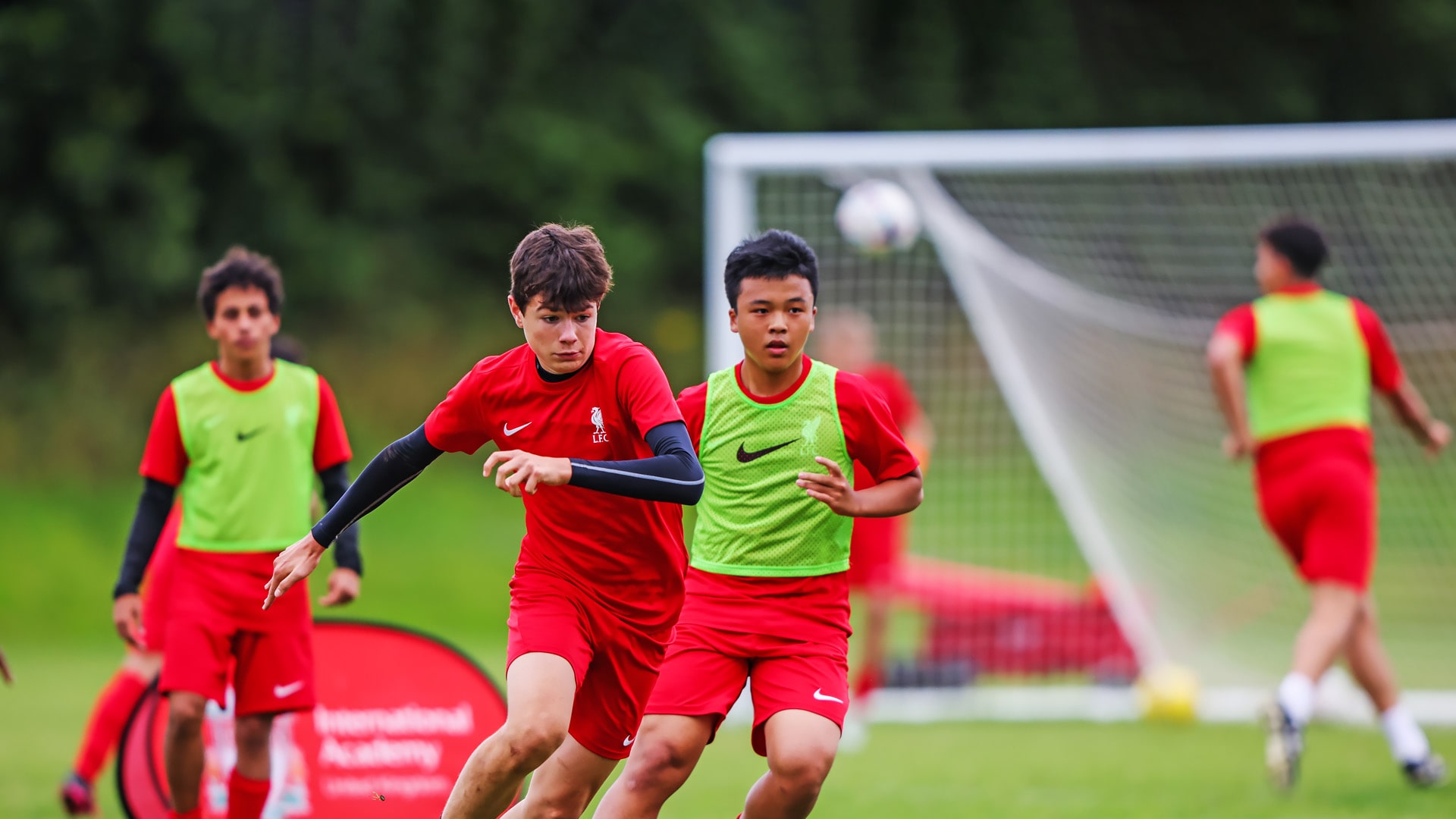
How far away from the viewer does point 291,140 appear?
16641 mm

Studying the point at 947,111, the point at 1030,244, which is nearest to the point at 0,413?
the point at 1030,244

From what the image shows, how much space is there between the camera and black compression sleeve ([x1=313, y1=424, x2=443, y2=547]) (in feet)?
11.9

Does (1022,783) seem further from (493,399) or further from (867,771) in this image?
(493,399)

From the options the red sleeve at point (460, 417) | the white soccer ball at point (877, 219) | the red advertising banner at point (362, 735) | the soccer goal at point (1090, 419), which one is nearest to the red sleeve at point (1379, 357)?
the soccer goal at point (1090, 419)

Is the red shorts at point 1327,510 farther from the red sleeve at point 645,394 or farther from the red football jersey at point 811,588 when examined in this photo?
the red sleeve at point 645,394

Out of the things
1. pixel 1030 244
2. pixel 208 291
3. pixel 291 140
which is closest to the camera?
pixel 208 291

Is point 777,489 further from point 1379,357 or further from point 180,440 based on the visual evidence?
point 1379,357

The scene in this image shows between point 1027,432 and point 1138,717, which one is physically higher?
point 1027,432

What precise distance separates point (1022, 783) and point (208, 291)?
3823 mm

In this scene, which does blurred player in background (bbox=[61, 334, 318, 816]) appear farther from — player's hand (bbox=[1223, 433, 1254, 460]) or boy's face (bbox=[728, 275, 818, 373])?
player's hand (bbox=[1223, 433, 1254, 460])

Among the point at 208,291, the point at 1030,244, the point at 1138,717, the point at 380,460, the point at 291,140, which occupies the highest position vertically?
the point at 291,140

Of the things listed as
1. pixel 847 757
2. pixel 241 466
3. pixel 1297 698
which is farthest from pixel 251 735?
pixel 1297 698

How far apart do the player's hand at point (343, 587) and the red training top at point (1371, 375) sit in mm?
3742

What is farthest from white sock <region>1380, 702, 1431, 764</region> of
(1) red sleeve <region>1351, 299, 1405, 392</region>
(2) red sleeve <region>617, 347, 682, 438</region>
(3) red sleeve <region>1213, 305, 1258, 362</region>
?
(2) red sleeve <region>617, 347, 682, 438</region>
